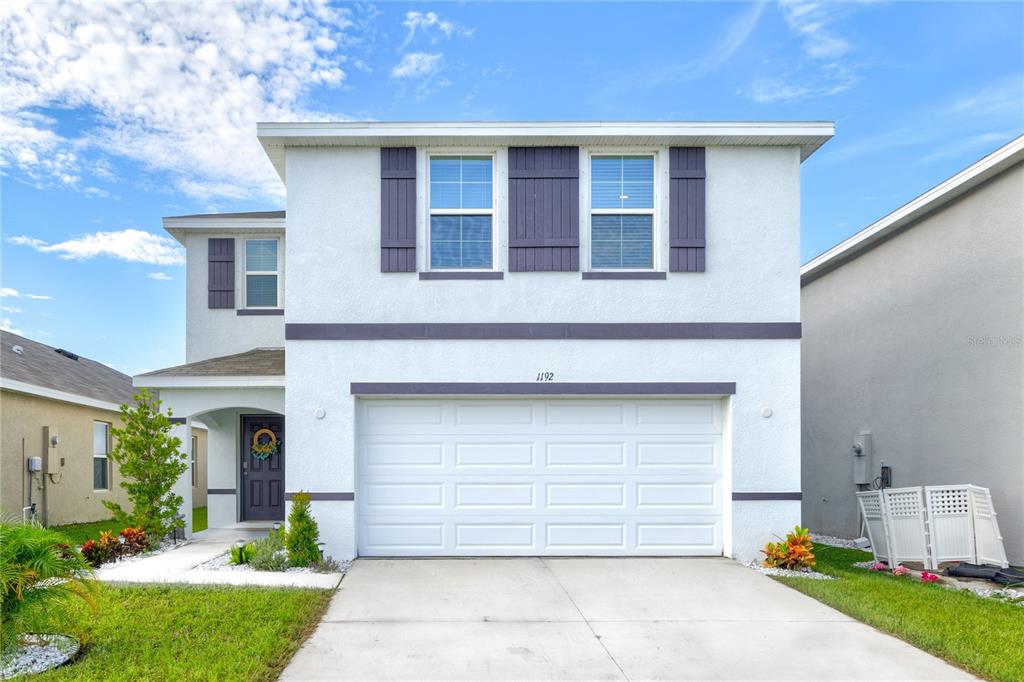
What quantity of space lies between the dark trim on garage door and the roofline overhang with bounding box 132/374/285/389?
1.80 m

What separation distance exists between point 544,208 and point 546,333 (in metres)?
1.69

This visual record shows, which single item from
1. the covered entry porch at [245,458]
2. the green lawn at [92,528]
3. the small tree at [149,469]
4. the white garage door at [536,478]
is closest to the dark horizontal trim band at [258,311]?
the covered entry porch at [245,458]

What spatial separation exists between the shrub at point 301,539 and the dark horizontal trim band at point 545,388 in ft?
5.56

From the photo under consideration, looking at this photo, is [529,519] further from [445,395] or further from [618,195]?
[618,195]

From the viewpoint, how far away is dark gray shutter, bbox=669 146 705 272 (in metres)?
9.28

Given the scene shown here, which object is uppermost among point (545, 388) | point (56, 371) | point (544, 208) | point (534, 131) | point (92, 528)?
point (534, 131)

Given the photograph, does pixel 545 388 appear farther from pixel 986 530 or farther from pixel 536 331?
pixel 986 530

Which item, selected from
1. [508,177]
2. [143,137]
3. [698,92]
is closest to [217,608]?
[508,177]

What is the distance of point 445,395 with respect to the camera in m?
9.23

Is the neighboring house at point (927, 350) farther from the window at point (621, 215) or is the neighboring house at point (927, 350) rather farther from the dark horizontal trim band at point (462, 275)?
the dark horizontal trim band at point (462, 275)

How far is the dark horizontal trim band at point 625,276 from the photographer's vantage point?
9289 mm

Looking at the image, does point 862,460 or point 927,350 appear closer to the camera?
point 927,350

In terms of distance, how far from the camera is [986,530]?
351 inches

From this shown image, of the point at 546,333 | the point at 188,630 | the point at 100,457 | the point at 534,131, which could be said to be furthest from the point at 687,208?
the point at 100,457
